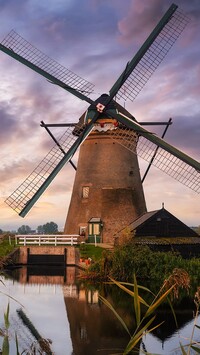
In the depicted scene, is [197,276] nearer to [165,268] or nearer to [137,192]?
[165,268]

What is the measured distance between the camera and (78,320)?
1561 cm

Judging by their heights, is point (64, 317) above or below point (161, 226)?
below

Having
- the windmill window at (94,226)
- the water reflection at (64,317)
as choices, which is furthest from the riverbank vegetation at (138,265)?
the windmill window at (94,226)

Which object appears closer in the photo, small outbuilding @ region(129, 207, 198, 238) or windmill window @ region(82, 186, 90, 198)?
small outbuilding @ region(129, 207, 198, 238)

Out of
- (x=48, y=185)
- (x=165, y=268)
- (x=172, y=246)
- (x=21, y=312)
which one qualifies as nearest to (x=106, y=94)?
(x=48, y=185)

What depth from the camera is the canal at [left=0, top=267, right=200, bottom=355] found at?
12.5m

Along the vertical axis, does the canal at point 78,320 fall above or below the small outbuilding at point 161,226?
below

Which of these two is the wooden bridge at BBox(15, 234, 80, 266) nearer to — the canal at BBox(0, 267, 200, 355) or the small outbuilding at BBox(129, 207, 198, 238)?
the small outbuilding at BBox(129, 207, 198, 238)

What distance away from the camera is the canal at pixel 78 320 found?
12.5 meters

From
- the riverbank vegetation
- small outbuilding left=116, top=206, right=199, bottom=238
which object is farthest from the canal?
small outbuilding left=116, top=206, right=199, bottom=238

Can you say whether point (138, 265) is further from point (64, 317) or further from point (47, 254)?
point (47, 254)

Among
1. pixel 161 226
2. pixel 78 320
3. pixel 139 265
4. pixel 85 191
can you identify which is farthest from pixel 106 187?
pixel 78 320

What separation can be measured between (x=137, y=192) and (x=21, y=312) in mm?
18180

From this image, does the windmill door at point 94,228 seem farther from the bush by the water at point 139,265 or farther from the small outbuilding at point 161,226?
the bush by the water at point 139,265
